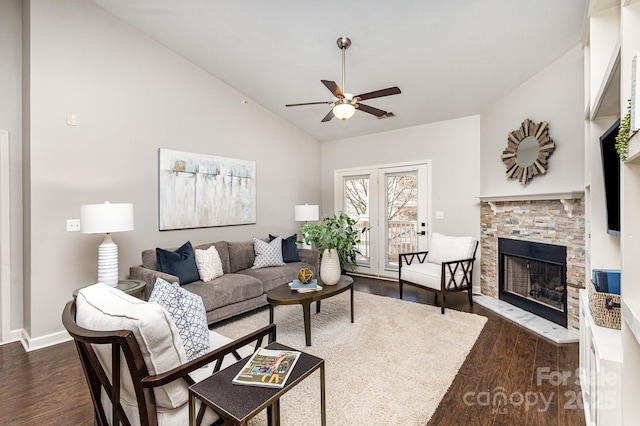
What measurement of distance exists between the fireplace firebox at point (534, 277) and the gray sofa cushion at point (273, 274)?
9.16 feet

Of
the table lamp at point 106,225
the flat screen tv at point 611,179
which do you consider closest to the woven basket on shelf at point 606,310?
the flat screen tv at point 611,179

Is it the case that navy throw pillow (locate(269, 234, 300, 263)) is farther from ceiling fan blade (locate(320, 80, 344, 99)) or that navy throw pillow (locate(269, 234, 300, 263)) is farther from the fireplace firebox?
the fireplace firebox

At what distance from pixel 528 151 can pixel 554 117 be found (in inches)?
17.2

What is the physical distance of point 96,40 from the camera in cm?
323

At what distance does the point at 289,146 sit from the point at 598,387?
4942 millimetres

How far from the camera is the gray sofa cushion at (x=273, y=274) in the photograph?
3.83 m

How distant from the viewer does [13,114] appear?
9.81ft

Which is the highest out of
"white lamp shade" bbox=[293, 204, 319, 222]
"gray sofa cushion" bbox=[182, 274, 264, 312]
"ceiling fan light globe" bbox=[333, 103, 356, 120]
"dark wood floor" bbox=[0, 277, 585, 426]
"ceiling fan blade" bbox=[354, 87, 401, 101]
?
"ceiling fan blade" bbox=[354, 87, 401, 101]

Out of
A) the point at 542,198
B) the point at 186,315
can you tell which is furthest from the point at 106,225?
the point at 542,198

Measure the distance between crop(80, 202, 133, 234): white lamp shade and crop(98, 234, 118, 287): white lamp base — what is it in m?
0.22

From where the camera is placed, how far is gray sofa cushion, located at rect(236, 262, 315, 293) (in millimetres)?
3832

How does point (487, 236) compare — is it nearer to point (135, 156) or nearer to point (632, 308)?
point (632, 308)

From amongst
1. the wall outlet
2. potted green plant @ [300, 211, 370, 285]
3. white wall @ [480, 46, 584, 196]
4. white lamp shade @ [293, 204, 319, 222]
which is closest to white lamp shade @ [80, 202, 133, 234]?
the wall outlet

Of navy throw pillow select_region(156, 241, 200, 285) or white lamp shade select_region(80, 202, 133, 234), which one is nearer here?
white lamp shade select_region(80, 202, 133, 234)
